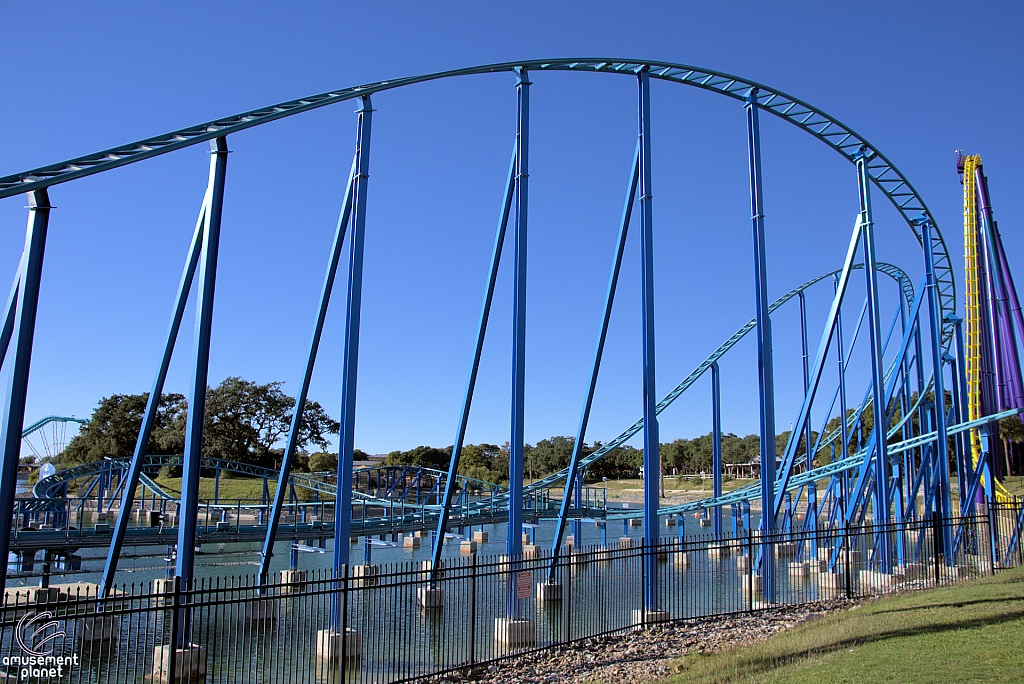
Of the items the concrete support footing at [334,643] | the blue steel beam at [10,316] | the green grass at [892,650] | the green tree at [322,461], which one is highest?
the blue steel beam at [10,316]

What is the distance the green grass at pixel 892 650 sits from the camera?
8828 mm

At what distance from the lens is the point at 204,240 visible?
11.1 m

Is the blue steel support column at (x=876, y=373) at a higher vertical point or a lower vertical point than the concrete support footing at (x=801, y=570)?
higher

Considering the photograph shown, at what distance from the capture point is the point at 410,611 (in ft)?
36.2

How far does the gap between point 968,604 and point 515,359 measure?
876cm

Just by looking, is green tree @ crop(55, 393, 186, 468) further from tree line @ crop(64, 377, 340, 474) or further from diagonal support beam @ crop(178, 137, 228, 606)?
diagonal support beam @ crop(178, 137, 228, 606)

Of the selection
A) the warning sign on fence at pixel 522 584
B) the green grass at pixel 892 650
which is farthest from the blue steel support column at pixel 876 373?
the warning sign on fence at pixel 522 584

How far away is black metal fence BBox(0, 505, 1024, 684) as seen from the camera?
9078 mm

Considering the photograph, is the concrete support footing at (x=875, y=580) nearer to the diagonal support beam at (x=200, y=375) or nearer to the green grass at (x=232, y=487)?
the diagonal support beam at (x=200, y=375)

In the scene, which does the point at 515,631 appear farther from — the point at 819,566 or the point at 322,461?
the point at 322,461

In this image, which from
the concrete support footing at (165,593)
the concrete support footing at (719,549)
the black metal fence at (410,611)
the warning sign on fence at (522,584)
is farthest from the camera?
the concrete support footing at (719,549)

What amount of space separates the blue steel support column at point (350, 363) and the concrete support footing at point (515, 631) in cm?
259

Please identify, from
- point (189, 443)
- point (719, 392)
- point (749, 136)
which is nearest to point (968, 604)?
point (749, 136)

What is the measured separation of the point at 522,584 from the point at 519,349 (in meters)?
4.70
